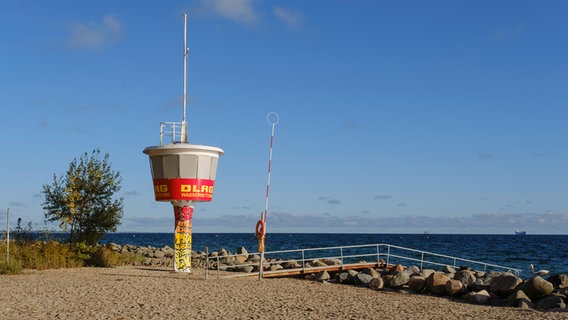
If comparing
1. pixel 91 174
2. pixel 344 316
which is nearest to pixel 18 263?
pixel 91 174

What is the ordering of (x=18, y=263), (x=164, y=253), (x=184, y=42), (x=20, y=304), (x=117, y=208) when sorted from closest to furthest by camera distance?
1. (x=20, y=304)
2. (x=18, y=263)
3. (x=184, y=42)
4. (x=117, y=208)
5. (x=164, y=253)

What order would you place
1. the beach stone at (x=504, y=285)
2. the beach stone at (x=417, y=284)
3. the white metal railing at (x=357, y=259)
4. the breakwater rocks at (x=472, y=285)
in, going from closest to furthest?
the breakwater rocks at (x=472, y=285) < the beach stone at (x=504, y=285) < the beach stone at (x=417, y=284) < the white metal railing at (x=357, y=259)

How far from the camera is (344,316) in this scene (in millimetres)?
15508

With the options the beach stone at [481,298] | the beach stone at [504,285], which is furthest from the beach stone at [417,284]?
the beach stone at [481,298]

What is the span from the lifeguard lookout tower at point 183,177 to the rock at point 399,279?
808 cm

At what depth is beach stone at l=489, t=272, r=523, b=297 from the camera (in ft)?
69.1

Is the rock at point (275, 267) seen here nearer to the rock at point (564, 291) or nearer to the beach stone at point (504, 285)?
the beach stone at point (504, 285)

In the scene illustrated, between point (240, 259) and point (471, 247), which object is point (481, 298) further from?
point (471, 247)

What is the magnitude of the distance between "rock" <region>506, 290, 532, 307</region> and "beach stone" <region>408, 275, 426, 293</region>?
328 cm

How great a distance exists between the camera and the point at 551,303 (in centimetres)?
1908

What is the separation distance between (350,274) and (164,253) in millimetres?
15758

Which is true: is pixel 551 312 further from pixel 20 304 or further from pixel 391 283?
pixel 20 304

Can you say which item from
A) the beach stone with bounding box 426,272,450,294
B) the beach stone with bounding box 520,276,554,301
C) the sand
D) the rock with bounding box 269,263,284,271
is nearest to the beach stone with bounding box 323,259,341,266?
the rock with bounding box 269,263,284,271

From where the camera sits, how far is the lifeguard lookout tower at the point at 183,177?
84.1 ft
